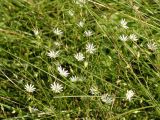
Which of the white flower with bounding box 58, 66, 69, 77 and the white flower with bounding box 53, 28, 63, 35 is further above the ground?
the white flower with bounding box 53, 28, 63, 35

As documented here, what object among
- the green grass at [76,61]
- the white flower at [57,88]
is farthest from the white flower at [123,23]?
the white flower at [57,88]

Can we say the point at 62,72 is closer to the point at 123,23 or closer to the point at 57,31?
the point at 57,31

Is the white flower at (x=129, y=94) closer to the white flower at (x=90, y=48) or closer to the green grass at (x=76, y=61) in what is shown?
the green grass at (x=76, y=61)

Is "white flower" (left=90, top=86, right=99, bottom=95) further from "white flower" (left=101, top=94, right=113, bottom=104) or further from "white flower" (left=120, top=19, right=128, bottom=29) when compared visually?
"white flower" (left=120, top=19, right=128, bottom=29)

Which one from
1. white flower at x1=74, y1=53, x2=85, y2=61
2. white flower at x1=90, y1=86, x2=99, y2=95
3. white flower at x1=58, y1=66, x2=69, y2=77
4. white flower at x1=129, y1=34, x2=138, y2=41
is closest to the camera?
white flower at x1=90, y1=86, x2=99, y2=95

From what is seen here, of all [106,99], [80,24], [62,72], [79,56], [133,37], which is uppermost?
[80,24]

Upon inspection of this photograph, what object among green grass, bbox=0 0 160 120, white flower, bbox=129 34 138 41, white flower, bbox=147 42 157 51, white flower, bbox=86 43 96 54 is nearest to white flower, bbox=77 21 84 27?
green grass, bbox=0 0 160 120

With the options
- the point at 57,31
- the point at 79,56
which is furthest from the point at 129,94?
the point at 57,31

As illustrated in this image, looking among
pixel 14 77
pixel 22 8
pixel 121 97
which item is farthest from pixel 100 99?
pixel 22 8

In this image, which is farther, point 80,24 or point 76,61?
point 80,24

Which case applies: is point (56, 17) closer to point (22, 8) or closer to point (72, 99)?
point (22, 8)
